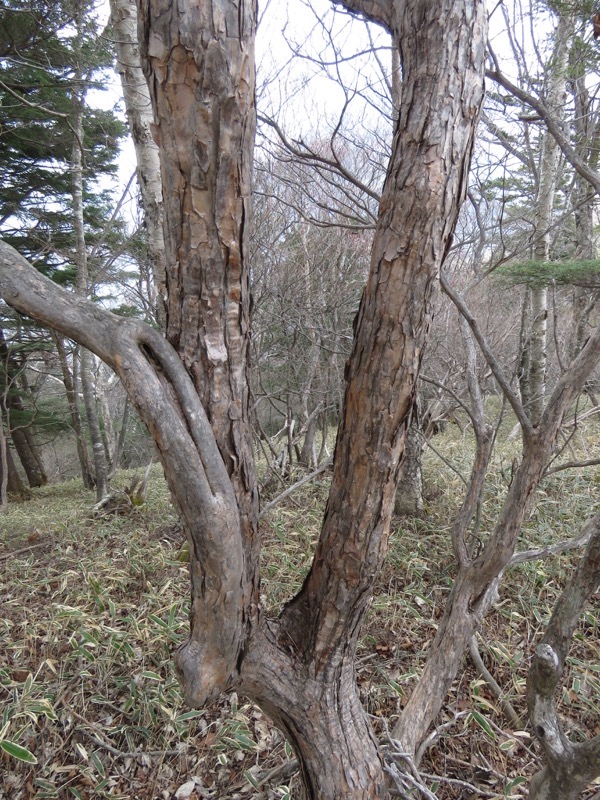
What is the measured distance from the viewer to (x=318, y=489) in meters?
4.36

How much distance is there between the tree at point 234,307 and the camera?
826mm

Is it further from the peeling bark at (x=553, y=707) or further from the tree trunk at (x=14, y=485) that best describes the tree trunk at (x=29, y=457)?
the peeling bark at (x=553, y=707)

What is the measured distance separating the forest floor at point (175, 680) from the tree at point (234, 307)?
103cm

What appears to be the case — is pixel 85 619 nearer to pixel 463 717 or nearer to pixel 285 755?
pixel 285 755

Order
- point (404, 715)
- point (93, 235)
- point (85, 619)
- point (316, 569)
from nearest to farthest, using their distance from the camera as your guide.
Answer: point (316, 569) < point (404, 715) < point (85, 619) < point (93, 235)

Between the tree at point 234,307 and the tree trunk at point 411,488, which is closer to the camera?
the tree at point 234,307

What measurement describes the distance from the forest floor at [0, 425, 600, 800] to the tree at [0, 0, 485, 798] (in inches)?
40.4

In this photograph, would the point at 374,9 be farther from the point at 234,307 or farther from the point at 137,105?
the point at 137,105

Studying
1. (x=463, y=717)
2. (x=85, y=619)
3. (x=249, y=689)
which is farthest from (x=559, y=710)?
(x=85, y=619)

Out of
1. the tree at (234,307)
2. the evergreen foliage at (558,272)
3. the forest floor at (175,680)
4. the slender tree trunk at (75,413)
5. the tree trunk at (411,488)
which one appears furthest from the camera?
the slender tree trunk at (75,413)

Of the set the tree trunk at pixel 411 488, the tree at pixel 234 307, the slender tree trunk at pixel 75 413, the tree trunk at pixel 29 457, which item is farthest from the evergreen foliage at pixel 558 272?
the tree trunk at pixel 29 457

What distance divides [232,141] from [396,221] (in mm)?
378

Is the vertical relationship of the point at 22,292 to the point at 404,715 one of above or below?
above

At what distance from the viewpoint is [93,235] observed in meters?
6.72
